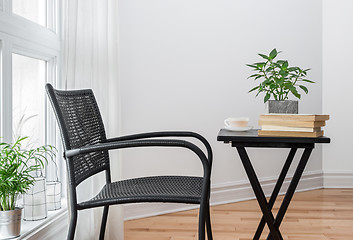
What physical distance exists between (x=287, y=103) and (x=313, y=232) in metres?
0.91

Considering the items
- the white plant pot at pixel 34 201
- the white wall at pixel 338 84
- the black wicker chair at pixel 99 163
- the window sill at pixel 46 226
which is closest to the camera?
the black wicker chair at pixel 99 163

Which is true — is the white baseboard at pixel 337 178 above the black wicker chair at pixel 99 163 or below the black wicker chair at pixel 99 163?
below

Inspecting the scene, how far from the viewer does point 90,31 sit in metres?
2.10

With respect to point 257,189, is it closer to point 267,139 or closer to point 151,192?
point 267,139

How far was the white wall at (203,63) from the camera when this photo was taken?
2.75 meters

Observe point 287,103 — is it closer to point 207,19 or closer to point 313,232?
point 313,232

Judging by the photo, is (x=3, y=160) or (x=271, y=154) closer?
(x=3, y=160)

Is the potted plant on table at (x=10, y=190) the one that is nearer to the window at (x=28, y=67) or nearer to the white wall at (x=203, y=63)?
the window at (x=28, y=67)

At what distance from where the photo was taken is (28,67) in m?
1.95

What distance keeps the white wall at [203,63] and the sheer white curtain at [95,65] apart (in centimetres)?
49

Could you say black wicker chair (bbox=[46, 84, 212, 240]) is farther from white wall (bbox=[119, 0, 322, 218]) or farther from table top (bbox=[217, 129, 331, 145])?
white wall (bbox=[119, 0, 322, 218])

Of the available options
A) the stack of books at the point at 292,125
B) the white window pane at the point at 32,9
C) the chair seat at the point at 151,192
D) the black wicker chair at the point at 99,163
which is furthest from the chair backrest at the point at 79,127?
the stack of books at the point at 292,125

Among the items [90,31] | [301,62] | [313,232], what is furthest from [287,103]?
[301,62]

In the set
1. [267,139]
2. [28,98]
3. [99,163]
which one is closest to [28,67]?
[28,98]
